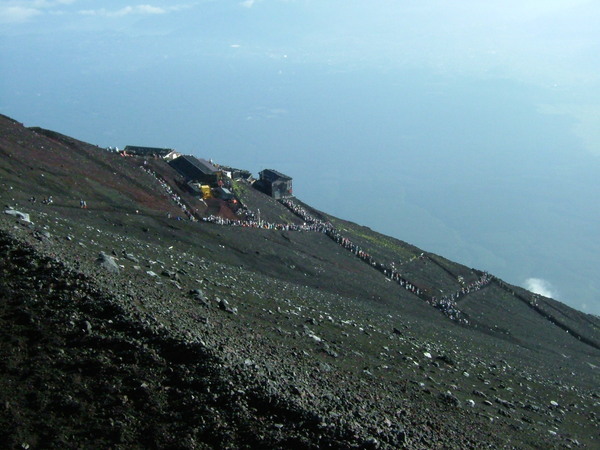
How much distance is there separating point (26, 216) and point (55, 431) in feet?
60.0

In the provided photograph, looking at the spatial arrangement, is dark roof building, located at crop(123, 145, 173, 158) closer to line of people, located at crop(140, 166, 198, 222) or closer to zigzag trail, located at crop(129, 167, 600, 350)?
line of people, located at crop(140, 166, 198, 222)

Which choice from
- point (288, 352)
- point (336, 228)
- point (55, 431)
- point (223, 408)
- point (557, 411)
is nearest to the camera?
point (55, 431)

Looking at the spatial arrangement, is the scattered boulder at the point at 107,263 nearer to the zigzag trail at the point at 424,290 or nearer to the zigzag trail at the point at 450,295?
the zigzag trail at the point at 424,290

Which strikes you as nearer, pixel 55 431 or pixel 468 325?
pixel 55 431

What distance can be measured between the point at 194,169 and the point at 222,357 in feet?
201

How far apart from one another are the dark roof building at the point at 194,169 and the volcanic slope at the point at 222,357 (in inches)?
951

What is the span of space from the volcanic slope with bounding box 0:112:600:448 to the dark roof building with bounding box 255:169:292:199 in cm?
3223

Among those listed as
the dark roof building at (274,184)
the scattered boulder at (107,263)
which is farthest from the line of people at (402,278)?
the scattered boulder at (107,263)

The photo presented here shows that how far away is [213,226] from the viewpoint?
5584 centimetres

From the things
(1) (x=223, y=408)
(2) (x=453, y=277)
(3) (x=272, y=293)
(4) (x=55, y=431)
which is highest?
(2) (x=453, y=277)

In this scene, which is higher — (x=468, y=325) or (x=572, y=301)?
(x=572, y=301)

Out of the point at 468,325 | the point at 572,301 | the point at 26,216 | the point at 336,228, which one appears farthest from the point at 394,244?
the point at 572,301

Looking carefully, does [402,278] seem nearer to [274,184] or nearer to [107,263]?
[274,184]

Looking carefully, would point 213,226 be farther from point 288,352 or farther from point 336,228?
A: point 288,352
